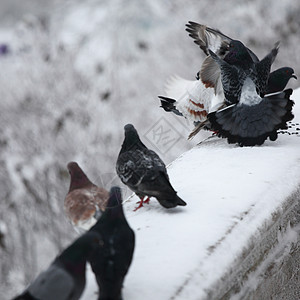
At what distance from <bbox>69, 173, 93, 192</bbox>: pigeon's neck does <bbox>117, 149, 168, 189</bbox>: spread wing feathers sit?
190 mm

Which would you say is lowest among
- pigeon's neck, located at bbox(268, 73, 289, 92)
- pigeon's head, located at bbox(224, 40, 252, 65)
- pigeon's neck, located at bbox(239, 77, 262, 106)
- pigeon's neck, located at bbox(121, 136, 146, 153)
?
pigeon's neck, located at bbox(268, 73, 289, 92)

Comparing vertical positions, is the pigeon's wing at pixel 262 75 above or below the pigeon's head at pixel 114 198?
below

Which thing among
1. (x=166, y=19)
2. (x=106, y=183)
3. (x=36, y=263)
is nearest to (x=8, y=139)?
(x=36, y=263)

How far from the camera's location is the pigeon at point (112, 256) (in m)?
→ 1.70

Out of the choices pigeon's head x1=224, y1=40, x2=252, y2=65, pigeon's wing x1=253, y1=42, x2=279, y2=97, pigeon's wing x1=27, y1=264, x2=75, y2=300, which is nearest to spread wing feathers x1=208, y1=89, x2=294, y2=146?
pigeon's wing x1=253, y1=42, x2=279, y2=97

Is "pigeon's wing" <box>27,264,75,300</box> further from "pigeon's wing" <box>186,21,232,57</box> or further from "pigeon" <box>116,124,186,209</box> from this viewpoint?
"pigeon's wing" <box>186,21,232,57</box>

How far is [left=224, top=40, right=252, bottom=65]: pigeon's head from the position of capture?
3457mm

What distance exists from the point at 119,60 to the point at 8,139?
10.9 ft

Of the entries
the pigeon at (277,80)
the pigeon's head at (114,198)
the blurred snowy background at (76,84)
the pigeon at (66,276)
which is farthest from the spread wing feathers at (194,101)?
the blurred snowy background at (76,84)

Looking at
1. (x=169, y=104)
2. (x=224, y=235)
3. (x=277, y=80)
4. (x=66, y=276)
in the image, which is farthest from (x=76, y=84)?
(x=66, y=276)

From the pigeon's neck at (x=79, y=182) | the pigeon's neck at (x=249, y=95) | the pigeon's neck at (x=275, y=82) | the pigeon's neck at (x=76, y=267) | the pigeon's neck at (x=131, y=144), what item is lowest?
the pigeon's neck at (x=275, y=82)

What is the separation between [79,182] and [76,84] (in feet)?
23.3

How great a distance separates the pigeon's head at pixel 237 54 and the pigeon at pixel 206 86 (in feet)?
0.16

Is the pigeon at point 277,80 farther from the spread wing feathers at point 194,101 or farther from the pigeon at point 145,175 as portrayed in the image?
the pigeon at point 145,175
